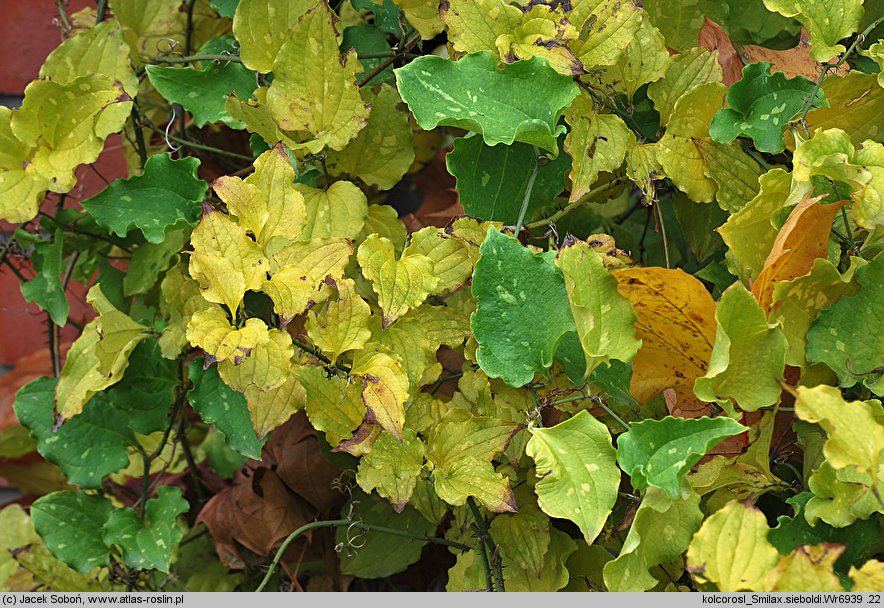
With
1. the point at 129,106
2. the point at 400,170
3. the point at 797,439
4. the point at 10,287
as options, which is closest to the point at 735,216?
the point at 797,439

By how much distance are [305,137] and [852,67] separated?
1.46ft

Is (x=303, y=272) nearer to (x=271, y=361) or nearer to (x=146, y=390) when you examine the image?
(x=271, y=361)

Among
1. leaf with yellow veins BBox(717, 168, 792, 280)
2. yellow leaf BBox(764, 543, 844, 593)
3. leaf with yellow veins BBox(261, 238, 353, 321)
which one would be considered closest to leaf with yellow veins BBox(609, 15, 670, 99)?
leaf with yellow veins BBox(717, 168, 792, 280)

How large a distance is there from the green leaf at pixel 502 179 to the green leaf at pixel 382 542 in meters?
0.29

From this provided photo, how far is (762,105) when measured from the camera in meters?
0.60

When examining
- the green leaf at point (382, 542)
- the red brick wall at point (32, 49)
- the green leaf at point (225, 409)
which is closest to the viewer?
the green leaf at point (225, 409)

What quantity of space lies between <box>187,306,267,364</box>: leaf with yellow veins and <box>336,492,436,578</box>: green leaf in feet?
0.90

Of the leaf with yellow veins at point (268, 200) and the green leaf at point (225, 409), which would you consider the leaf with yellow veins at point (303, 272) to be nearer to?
the leaf with yellow veins at point (268, 200)

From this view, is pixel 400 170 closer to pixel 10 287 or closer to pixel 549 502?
pixel 549 502

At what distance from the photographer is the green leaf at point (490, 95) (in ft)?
1.80

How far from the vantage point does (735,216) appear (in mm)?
548

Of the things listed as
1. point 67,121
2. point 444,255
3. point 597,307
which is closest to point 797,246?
point 597,307

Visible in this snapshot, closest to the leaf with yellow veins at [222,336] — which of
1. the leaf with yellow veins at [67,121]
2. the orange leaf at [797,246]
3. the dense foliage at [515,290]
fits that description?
the dense foliage at [515,290]

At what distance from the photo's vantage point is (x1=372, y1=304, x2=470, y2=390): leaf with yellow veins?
605 mm
